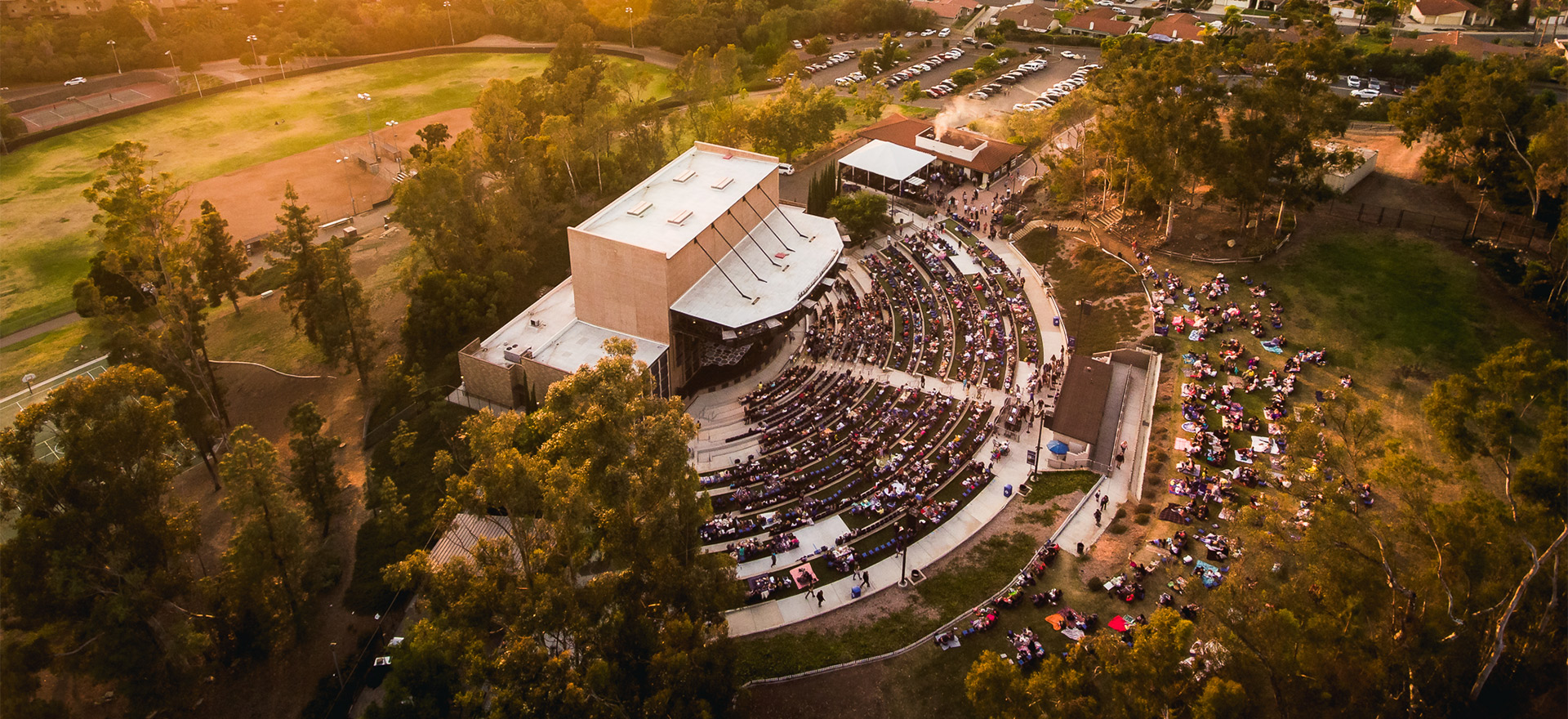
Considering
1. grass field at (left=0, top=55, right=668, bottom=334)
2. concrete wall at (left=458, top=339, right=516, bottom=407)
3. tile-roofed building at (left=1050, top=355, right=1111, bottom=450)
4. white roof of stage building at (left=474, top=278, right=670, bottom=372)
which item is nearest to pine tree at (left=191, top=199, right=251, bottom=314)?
grass field at (left=0, top=55, right=668, bottom=334)

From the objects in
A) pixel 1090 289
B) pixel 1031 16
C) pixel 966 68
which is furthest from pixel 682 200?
pixel 1031 16

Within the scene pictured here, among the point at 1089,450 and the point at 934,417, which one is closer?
the point at 1089,450

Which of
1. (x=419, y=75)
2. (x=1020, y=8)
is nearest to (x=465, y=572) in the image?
(x=419, y=75)

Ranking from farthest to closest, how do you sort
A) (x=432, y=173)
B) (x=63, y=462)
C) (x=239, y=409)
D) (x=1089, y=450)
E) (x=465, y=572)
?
(x=432, y=173) → (x=239, y=409) → (x=1089, y=450) → (x=63, y=462) → (x=465, y=572)

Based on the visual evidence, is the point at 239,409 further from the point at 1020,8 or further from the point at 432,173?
the point at 1020,8

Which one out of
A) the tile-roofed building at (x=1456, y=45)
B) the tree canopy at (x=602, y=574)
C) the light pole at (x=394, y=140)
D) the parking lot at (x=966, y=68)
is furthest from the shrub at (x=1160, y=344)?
the light pole at (x=394, y=140)

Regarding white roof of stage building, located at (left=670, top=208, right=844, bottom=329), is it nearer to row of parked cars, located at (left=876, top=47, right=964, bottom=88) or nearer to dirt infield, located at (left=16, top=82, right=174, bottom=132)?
row of parked cars, located at (left=876, top=47, right=964, bottom=88)
